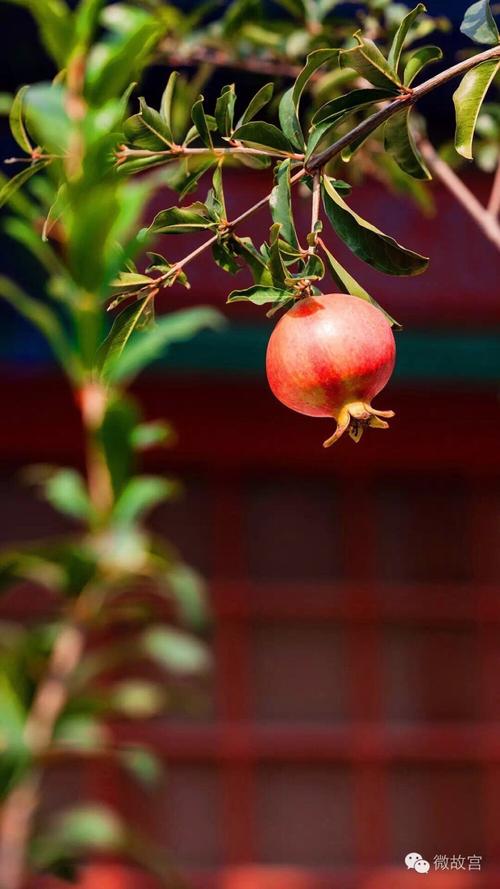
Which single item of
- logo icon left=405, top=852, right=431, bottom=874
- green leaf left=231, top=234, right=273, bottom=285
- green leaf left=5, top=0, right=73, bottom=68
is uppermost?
green leaf left=5, top=0, right=73, bottom=68

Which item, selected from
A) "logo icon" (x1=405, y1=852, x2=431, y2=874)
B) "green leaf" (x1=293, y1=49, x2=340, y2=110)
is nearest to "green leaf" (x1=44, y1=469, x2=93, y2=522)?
"logo icon" (x1=405, y1=852, x2=431, y2=874)

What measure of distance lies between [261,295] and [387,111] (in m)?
0.12

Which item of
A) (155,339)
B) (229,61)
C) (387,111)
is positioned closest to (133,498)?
(155,339)

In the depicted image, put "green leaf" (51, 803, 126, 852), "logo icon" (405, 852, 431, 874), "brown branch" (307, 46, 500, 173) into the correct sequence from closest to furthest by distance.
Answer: "brown branch" (307, 46, 500, 173), "green leaf" (51, 803, 126, 852), "logo icon" (405, 852, 431, 874)

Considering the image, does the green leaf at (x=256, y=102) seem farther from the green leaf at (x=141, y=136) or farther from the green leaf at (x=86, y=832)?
the green leaf at (x=86, y=832)

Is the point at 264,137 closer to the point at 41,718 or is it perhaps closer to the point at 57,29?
the point at 57,29

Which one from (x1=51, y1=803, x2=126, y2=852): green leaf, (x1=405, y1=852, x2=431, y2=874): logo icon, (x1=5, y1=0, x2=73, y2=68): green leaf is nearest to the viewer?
(x1=5, y1=0, x2=73, y2=68): green leaf

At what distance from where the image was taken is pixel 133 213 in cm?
145

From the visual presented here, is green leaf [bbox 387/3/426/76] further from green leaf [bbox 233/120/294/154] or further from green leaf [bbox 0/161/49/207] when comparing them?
green leaf [bbox 0/161/49/207]

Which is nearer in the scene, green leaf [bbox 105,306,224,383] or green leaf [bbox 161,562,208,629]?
green leaf [bbox 161,562,208,629]

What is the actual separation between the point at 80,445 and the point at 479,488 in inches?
40.6

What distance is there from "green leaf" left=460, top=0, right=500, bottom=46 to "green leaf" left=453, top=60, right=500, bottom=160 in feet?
0.06

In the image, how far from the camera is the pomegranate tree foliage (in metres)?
0.64

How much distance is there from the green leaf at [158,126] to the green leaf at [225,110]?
0.13 ft
